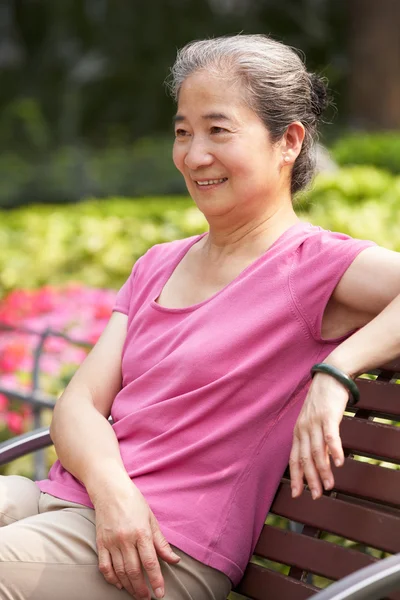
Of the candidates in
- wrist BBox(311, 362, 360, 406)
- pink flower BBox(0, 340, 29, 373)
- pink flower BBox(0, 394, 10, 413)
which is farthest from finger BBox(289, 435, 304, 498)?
pink flower BBox(0, 340, 29, 373)

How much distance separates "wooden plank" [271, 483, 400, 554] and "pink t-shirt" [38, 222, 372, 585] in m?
0.05

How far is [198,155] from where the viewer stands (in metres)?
2.24

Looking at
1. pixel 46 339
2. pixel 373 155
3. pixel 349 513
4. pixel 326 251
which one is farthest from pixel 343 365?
pixel 373 155

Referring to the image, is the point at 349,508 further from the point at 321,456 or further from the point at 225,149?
the point at 225,149

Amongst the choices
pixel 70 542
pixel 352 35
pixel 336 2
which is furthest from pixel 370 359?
pixel 336 2

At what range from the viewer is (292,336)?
212cm

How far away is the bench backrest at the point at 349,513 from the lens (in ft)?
6.86

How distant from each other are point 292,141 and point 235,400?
0.63 metres

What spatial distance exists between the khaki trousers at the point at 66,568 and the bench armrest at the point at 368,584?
0.49 m

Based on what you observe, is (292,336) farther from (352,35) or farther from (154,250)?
(352,35)

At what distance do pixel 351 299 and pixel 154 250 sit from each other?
2.36ft

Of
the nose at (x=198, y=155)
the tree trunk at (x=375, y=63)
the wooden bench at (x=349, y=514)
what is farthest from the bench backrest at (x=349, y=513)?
the tree trunk at (x=375, y=63)

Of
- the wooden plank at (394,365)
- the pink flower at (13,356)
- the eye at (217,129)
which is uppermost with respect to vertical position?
the eye at (217,129)

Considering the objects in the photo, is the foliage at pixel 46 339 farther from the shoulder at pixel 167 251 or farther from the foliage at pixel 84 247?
the shoulder at pixel 167 251
